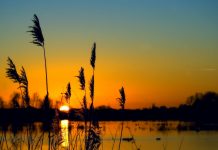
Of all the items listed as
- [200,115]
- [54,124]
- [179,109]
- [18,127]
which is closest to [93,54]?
[54,124]

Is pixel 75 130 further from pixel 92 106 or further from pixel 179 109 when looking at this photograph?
pixel 179 109

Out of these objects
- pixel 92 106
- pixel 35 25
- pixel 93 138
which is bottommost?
pixel 93 138

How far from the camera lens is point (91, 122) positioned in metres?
9.15

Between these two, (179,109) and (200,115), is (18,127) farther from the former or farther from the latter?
(200,115)

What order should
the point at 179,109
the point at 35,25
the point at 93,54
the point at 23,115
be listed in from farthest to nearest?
the point at 179,109
the point at 23,115
the point at 93,54
the point at 35,25

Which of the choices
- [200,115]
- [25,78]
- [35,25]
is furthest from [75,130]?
[200,115]

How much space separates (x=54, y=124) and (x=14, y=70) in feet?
5.34

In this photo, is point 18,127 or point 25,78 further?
point 18,127

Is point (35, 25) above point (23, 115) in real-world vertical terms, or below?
above

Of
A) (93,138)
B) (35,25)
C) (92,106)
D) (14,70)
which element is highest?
(35,25)

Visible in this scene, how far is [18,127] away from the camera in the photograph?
10.4 m

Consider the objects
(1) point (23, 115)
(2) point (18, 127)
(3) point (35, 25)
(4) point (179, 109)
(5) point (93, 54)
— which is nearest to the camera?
(3) point (35, 25)

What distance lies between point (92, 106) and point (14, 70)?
5.92ft

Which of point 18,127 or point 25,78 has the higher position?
point 25,78
